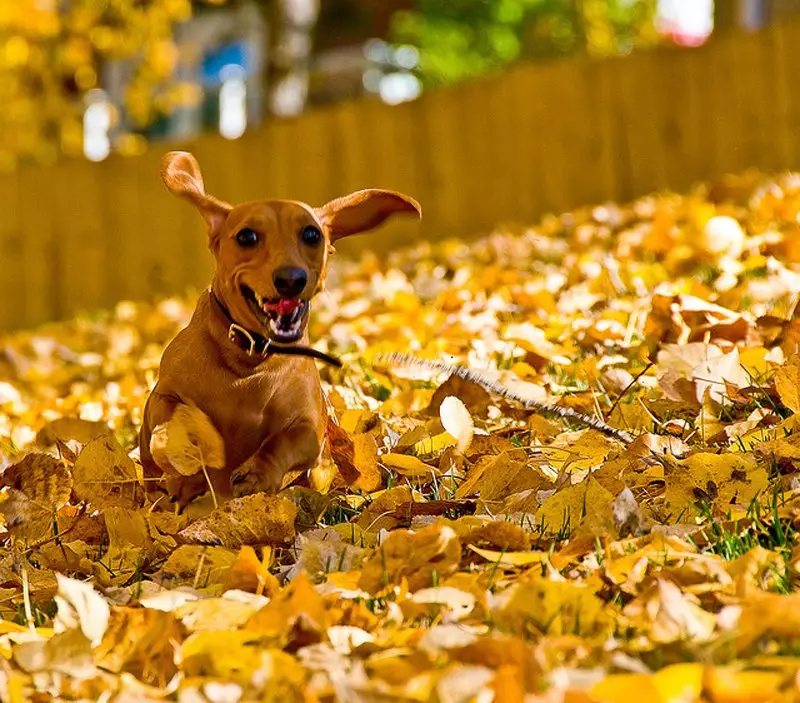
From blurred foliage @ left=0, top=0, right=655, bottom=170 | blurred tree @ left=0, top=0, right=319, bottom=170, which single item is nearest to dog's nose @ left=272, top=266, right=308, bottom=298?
blurred foliage @ left=0, top=0, right=655, bottom=170

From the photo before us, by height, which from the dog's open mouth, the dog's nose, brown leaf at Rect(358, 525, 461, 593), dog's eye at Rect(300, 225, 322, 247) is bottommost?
brown leaf at Rect(358, 525, 461, 593)

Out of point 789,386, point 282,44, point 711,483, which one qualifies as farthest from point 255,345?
point 282,44

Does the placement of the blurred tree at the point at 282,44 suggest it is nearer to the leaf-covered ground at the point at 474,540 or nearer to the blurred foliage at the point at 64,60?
the blurred foliage at the point at 64,60

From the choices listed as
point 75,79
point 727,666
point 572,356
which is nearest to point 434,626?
point 727,666

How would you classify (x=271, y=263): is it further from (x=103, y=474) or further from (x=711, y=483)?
(x=711, y=483)

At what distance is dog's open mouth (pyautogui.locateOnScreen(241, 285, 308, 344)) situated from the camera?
2.22 m

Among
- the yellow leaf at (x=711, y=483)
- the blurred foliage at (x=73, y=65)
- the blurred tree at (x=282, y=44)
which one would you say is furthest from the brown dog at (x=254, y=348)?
the blurred tree at (x=282, y=44)

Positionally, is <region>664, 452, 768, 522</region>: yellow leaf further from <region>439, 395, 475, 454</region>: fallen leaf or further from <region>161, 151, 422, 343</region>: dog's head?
<region>161, 151, 422, 343</region>: dog's head

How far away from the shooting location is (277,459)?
2336 mm

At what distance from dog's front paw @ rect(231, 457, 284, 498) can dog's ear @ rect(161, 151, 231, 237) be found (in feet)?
1.44

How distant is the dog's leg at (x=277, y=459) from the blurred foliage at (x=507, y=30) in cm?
2241

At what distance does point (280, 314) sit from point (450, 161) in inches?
315

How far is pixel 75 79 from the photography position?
19.6 metres

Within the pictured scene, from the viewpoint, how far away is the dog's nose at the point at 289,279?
7.05ft
